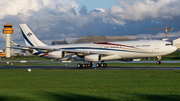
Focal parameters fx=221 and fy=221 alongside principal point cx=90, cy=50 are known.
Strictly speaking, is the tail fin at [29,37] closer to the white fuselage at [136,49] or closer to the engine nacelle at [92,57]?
the engine nacelle at [92,57]

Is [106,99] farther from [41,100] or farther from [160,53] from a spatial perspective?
[160,53]

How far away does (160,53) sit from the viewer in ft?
136

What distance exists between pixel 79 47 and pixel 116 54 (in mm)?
8702

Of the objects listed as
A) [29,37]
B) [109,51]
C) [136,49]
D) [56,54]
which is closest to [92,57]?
[109,51]

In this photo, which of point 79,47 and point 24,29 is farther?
point 24,29

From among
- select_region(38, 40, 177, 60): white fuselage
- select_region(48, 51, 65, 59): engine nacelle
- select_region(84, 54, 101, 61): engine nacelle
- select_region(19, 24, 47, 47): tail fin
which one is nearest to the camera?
select_region(38, 40, 177, 60): white fuselage

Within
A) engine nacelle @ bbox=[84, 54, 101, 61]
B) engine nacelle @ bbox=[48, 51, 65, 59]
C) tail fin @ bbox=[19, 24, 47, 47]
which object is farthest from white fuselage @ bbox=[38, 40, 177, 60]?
tail fin @ bbox=[19, 24, 47, 47]

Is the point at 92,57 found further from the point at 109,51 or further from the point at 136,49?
the point at 136,49

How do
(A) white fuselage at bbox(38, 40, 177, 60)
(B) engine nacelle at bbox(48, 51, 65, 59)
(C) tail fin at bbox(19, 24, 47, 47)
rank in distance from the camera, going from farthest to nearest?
(C) tail fin at bbox(19, 24, 47, 47)
(B) engine nacelle at bbox(48, 51, 65, 59)
(A) white fuselage at bbox(38, 40, 177, 60)

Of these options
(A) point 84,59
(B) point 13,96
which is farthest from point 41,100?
(A) point 84,59

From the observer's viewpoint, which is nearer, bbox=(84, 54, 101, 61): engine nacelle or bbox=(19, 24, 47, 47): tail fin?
bbox=(84, 54, 101, 61): engine nacelle

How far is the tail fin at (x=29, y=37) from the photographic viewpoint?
50500 millimetres

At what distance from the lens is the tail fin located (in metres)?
50.5

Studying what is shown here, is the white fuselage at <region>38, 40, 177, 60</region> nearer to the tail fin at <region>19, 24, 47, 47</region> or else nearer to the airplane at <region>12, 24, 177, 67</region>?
the airplane at <region>12, 24, 177, 67</region>
